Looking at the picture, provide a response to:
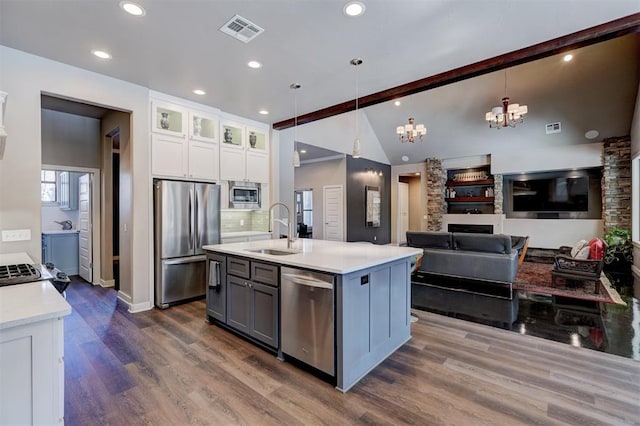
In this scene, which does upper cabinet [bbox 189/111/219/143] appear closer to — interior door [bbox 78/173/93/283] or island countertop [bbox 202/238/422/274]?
island countertop [bbox 202/238/422/274]

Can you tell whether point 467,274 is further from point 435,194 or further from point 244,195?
point 435,194

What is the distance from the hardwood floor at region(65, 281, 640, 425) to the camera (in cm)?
197

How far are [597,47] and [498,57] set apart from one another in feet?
12.7

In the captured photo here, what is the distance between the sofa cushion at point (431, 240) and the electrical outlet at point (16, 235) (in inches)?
218

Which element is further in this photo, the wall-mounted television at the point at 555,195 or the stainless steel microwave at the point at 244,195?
the wall-mounted television at the point at 555,195

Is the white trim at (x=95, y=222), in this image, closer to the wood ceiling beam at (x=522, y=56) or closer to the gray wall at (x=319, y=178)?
the wood ceiling beam at (x=522, y=56)

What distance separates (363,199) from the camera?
9664 millimetres

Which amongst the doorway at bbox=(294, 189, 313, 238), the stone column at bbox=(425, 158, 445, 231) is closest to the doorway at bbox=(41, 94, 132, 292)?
the doorway at bbox=(294, 189, 313, 238)

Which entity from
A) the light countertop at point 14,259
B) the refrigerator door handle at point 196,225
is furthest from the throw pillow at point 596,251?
the light countertop at point 14,259

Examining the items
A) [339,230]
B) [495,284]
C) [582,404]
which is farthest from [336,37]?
[339,230]

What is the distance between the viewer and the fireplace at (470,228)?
8.98 meters

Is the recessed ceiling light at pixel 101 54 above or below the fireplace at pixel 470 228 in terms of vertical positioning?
above

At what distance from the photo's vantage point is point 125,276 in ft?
14.4

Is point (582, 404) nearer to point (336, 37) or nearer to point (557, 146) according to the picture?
point (336, 37)
